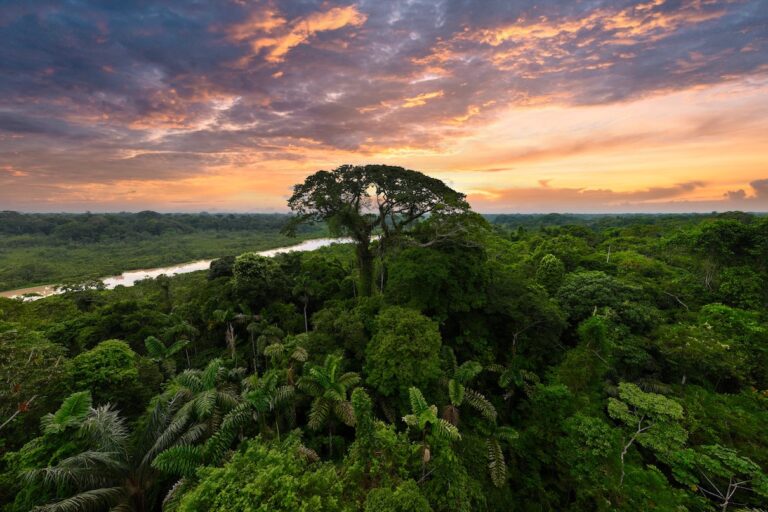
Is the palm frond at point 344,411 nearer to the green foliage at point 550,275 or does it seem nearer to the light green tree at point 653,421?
the light green tree at point 653,421

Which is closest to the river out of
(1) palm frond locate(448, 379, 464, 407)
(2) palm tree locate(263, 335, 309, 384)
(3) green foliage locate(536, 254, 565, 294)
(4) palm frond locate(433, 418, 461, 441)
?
(3) green foliage locate(536, 254, 565, 294)

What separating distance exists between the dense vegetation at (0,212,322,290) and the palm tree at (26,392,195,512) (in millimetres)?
64890

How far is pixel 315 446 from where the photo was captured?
10.8 metres

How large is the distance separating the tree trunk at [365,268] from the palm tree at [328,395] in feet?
35.0

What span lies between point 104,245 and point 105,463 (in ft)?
489

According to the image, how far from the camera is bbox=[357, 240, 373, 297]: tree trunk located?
21252mm

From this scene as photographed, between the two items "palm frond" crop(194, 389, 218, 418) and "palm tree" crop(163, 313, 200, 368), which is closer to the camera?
"palm frond" crop(194, 389, 218, 418)

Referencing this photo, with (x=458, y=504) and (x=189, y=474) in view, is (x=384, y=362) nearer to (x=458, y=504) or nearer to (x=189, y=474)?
(x=458, y=504)

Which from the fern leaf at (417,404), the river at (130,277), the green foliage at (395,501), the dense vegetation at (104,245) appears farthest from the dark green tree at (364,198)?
the dense vegetation at (104,245)

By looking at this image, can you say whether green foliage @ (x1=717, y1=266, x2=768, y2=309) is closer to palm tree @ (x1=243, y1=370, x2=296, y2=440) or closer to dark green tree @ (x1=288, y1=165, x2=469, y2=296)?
dark green tree @ (x1=288, y1=165, x2=469, y2=296)

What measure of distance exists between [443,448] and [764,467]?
10.5m

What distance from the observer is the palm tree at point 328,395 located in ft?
33.8

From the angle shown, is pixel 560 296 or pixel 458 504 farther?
pixel 560 296

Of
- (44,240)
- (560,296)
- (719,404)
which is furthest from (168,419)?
(44,240)
